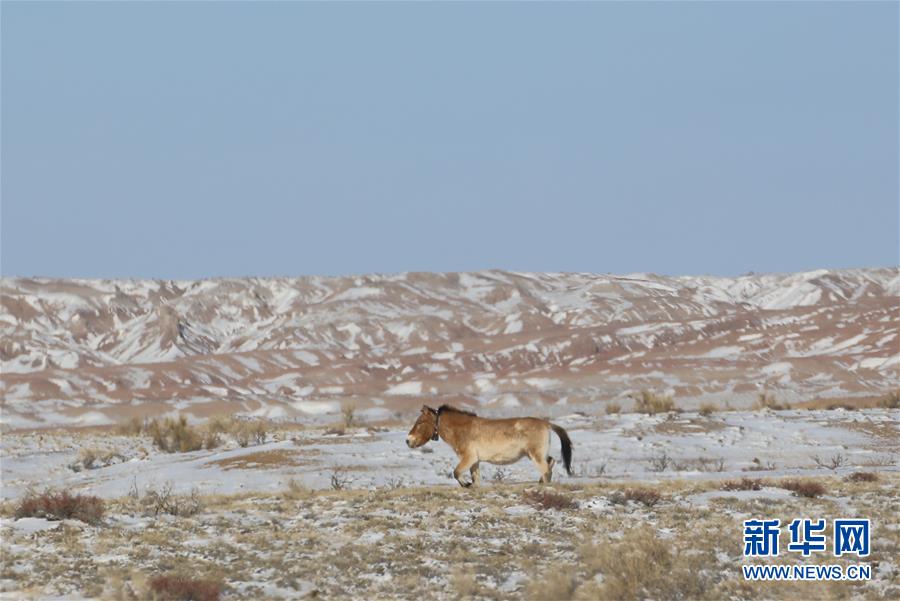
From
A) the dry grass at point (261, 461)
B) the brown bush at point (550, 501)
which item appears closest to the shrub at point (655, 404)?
the dry grass at point (261, 461)

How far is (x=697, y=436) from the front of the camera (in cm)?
3156

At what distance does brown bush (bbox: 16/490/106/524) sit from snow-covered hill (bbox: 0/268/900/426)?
209 feet

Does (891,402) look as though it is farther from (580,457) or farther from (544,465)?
(544,465)

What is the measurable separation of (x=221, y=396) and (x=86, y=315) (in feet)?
198

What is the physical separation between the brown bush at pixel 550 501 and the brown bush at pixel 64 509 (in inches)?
217

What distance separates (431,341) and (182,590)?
12739cm

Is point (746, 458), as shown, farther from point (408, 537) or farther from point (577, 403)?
point (577, 403)

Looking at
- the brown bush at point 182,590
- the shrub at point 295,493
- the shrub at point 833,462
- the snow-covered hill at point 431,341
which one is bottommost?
the brown bush at point 182,590

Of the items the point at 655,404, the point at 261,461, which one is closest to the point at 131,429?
the point at 655,404

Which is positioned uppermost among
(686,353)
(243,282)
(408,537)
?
(243,282)

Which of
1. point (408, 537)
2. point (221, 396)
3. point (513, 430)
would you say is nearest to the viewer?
point (408, 537)

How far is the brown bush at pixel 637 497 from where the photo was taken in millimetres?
16859

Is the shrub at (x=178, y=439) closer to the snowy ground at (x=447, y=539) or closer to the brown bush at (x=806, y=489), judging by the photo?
the snowy ground at (x=447, y=539)

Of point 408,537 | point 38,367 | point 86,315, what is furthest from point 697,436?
point 86,315
